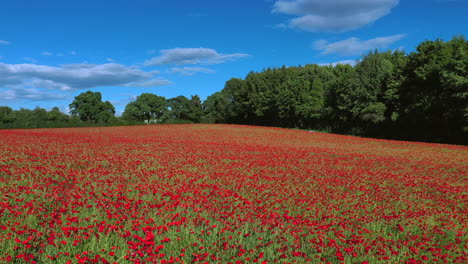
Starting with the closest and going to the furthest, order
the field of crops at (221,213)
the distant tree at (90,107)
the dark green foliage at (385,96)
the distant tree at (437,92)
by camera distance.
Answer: the field of crops at (221,213) → the distant tree at (437,92) → the dark green foliage at (385,96) → the distant tree at (90,107)

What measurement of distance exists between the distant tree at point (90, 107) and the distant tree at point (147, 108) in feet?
39.2

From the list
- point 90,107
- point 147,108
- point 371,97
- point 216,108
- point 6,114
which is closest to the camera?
point 371,97

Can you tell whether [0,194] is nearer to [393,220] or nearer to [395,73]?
[393,220]

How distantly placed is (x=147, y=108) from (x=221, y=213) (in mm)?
120868

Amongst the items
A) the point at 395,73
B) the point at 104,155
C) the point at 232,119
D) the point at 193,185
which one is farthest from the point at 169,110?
the point at 193,185

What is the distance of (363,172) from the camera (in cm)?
1745

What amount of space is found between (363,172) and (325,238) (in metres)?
11.1

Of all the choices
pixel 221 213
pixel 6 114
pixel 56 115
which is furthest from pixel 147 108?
pixel 221 213

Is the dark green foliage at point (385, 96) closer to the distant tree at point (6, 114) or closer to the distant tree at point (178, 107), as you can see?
the distant tree at point (178, 107)

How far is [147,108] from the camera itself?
4894 inches

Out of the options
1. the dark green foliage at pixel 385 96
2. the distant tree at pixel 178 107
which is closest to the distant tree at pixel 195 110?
the distant tree at pixel 178 107

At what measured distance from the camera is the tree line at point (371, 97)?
127ft

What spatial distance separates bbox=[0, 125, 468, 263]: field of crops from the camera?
21.4 ft

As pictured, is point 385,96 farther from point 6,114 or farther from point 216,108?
point 6,114
